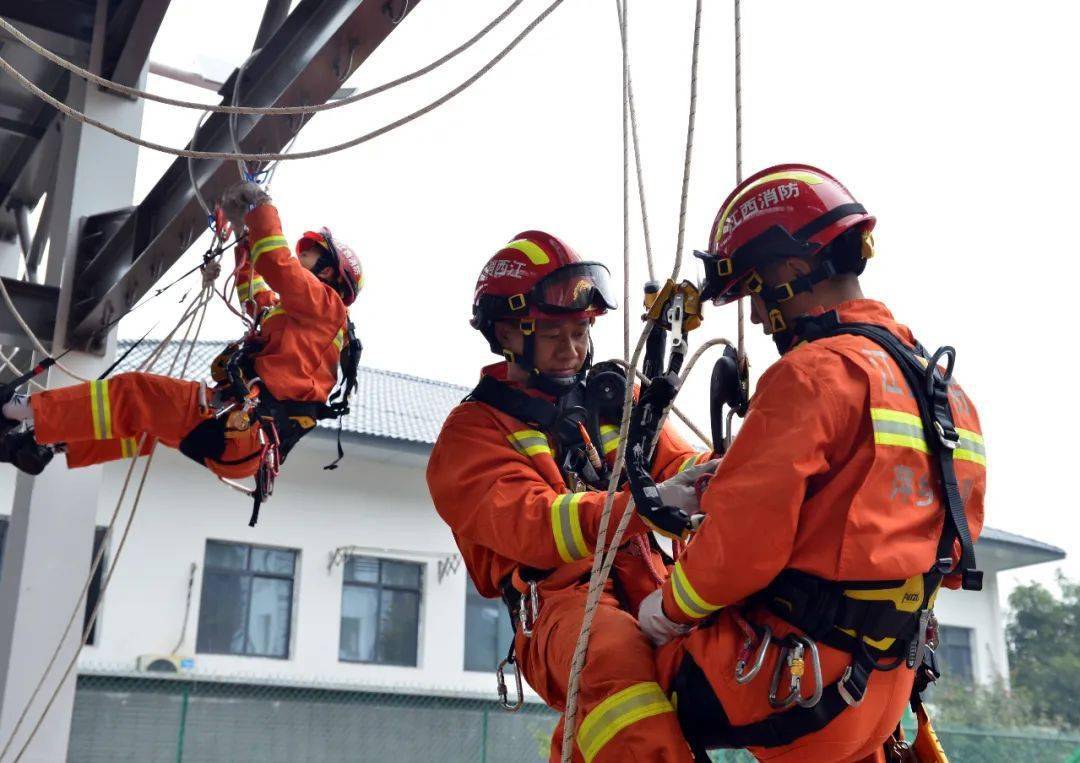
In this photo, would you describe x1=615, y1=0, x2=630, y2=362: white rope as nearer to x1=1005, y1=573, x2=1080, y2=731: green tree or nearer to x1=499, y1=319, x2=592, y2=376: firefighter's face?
x1=499, y1=319, x2=592, y2=376: firefighter's face

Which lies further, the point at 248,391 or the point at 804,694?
the point at 248,391

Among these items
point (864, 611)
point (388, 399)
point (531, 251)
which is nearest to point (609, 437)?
point (531, 251)

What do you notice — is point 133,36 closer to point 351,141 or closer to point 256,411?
point 256,411

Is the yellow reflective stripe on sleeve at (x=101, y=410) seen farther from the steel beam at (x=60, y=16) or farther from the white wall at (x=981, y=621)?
the white wall at (x=981, y=621)

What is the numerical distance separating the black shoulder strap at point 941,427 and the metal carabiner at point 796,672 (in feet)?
1.10

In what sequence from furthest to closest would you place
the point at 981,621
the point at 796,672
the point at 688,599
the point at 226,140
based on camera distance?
the point at 981,621, the point at 226,140, the point at 688,599, the point at 796,672

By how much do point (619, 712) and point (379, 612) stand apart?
14.0 m

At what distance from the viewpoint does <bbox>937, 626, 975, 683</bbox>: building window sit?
68.6 feet

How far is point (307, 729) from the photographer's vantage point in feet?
41.7

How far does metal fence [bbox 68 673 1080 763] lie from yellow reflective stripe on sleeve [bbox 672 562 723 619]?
9524 mm

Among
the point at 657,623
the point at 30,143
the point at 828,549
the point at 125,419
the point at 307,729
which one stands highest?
the point at 30,143

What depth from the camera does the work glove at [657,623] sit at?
264cm

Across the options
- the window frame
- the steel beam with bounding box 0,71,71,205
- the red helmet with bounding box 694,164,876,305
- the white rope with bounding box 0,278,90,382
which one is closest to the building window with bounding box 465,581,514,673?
the window frame

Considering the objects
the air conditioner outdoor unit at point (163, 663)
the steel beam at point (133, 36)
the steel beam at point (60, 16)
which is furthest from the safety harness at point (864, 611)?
the air conditioner outdoor unit at point (163, 663)
